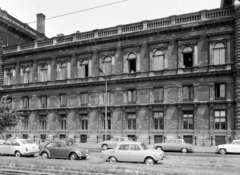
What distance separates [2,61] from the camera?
46.4 meters

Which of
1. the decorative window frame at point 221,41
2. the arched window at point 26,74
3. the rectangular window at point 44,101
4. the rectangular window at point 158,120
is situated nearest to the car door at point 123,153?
the rectangular window at point 158,120

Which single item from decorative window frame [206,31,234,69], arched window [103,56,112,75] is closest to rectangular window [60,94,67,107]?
arched window [103,56,112,75]

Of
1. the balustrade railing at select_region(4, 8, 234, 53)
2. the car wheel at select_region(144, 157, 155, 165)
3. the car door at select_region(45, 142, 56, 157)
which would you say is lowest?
the car wheel at select_region(144, 157, 155, 165)

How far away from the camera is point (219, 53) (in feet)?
107

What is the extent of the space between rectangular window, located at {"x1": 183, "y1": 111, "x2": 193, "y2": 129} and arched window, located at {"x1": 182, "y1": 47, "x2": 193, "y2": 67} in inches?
233

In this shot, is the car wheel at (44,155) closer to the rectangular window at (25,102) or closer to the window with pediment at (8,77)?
the rectangular window at (25,102)

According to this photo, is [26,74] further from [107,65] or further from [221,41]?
[221,41]

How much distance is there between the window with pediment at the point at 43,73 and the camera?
43.1m

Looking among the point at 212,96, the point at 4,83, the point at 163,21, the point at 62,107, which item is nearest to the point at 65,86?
the point at 62,107

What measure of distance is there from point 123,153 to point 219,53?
65.2 feet

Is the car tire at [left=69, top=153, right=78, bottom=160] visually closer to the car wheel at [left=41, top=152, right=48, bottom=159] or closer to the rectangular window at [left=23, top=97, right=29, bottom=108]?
the car wheel at [left=41, top=152, right=48, bottom=159]

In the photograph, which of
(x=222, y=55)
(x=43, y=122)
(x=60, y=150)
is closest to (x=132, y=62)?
(x=222, y=55)

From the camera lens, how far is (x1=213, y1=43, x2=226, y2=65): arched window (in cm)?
3228

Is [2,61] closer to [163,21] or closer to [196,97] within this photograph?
[163,21]
